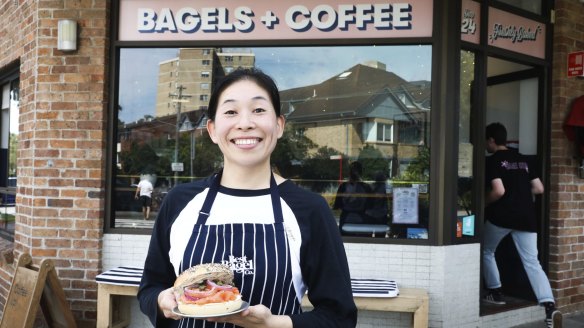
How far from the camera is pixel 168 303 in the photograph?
60.0 inches

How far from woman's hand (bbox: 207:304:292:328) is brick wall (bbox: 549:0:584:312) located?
4.81 m

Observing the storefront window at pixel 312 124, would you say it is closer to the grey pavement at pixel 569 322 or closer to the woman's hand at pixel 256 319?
the grey pavement at pixel 569 322

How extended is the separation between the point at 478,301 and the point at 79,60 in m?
4.18

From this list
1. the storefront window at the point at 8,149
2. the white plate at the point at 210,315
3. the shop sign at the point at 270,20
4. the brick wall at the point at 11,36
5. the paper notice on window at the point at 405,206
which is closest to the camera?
the white plate at the point at 210,315

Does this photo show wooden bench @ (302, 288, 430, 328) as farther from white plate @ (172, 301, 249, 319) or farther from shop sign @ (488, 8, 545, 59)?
white plate @ (172, 301, 249, 319)

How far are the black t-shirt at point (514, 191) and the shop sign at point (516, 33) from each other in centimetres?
105

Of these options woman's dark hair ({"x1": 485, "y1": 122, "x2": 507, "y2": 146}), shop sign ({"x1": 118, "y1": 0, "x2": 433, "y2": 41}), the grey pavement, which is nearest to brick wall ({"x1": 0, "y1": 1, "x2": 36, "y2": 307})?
shop sign ({"x1": 118, "y1": 0, "x2": 433, "y2": 41})

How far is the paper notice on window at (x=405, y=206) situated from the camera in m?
4.60

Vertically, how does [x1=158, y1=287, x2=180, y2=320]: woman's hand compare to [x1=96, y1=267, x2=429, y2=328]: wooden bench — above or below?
above

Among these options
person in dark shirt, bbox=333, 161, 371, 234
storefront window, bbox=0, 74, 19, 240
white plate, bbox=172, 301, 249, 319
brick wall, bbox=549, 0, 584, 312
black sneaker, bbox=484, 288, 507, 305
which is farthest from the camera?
storefront window, bbox=0, 74, 19, 240

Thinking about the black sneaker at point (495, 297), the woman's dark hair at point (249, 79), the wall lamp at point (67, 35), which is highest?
the wall lamp at point (67, 35)

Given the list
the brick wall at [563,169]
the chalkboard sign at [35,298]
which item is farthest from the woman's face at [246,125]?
the brick wall at [563,169]

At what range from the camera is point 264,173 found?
5.48ft

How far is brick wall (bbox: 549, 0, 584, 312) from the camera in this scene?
17.7 feet
